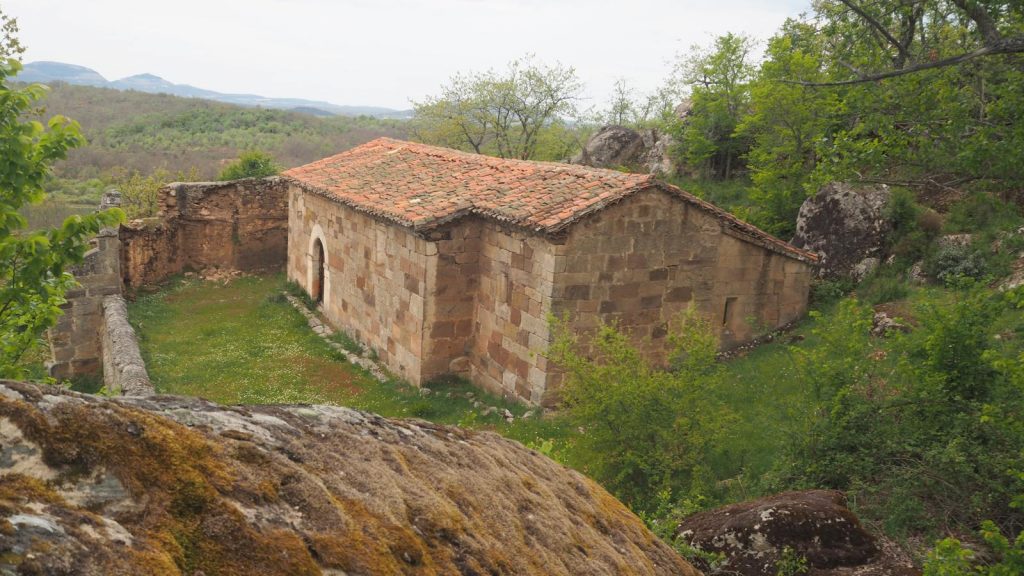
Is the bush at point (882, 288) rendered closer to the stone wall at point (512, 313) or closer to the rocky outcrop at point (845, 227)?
the rocky outcrop at point (845, 227)

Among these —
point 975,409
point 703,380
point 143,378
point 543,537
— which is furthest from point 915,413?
point 143,378

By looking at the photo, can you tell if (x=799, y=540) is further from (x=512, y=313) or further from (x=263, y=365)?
(x=263, y=365)

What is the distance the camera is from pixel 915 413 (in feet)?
22.5

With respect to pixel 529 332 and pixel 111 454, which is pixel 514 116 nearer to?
pixel 529 332

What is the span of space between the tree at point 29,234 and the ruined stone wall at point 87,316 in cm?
817

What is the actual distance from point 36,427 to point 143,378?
32.3ft

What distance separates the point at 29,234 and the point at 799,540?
20.4ft

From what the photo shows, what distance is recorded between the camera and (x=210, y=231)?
21.5m

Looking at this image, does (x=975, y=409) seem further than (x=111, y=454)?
Yes

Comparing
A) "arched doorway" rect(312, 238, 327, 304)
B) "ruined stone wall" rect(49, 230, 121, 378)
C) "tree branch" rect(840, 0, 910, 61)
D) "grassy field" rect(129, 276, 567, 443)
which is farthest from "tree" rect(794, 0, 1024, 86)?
"ruined stone wall" rect(49, 230, 121, 378)

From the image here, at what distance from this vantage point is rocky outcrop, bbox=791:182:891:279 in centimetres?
1461

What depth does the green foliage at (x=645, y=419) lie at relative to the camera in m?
7.55

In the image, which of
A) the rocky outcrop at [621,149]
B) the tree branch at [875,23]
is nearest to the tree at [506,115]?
the rocky outcrop at [621,149]

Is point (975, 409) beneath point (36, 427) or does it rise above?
beneath
